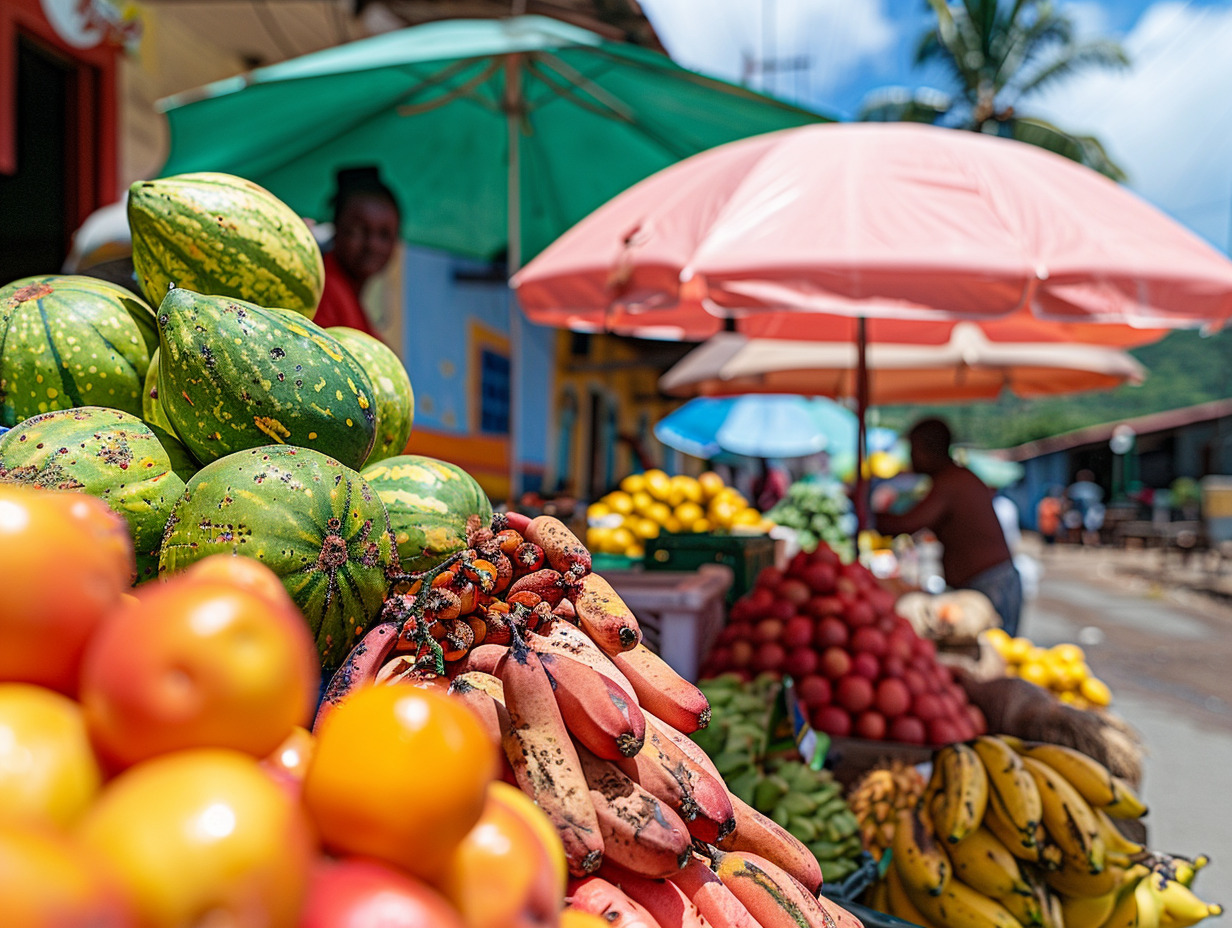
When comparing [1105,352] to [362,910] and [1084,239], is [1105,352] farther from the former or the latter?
[362,910]

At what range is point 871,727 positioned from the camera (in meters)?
3.09

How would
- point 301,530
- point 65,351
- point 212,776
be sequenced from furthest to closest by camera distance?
1. point 65,351
2. point 301,530
3. point 212,776

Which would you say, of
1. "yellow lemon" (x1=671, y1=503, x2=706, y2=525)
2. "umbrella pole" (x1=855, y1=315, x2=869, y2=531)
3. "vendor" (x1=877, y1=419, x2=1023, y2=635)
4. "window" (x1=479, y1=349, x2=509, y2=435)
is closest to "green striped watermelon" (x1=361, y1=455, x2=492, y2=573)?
"umbrella pole" (x1=855, y1=315, x2=869, y2=531)

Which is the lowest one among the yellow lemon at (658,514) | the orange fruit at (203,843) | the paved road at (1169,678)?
the paved road at (1169,678)

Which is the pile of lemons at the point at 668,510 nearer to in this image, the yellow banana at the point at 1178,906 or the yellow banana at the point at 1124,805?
the yellow banana at the point at 1124,805

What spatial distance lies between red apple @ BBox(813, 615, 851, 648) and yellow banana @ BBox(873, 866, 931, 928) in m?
1.00

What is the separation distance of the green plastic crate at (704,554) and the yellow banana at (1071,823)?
1.78m

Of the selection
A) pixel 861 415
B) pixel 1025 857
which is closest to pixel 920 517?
pixel 861 415

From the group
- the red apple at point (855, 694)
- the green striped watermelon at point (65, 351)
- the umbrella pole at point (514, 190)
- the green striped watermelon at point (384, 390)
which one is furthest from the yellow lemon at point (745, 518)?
the green striped watermelon at point (65, 351)

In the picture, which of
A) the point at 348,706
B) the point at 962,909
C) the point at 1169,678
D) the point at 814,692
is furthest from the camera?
the point at 1169,678

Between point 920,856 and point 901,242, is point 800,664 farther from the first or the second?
point 901,242

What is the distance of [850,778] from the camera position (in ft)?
9.83

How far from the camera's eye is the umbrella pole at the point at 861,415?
15.8 feet

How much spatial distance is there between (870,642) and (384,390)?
2.41 m
